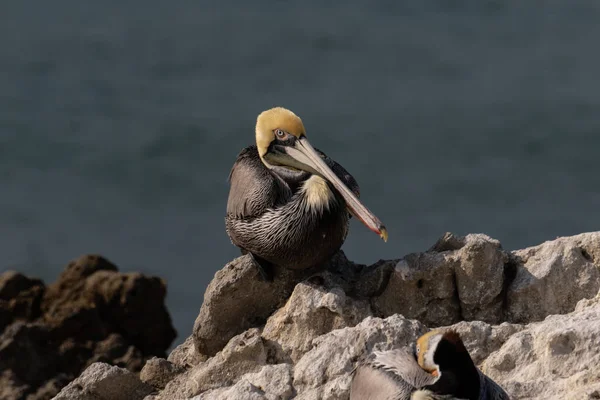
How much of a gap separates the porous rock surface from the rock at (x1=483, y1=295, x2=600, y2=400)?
5233 mm

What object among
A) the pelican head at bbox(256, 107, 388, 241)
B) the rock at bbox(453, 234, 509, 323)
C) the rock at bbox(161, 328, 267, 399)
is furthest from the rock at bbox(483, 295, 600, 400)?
the pelican head at bbox(256, 107, 388, 241)

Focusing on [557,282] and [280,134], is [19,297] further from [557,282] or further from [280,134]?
[557,282]

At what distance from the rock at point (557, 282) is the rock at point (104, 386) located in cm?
203

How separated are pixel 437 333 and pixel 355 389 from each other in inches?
17.9

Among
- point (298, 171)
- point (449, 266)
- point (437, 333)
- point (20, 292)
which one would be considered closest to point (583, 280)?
point (449, 266)

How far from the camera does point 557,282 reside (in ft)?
26.3

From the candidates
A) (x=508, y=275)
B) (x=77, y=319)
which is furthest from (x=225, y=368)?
(x=77, y=319)

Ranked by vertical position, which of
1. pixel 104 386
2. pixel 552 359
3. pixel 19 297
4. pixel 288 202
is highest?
pixel 19 297

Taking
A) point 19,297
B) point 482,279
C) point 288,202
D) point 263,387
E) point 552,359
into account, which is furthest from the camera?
point 19,297

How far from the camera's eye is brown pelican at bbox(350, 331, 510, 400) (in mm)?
6184

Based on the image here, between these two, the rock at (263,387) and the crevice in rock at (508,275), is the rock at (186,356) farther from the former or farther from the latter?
the crevice in rock at (508,275)

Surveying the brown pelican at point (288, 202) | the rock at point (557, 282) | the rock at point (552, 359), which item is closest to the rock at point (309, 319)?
the brown pelican at point (288, 202)

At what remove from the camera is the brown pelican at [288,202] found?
9156 millimetres

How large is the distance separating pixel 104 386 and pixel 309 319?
3.76ft
